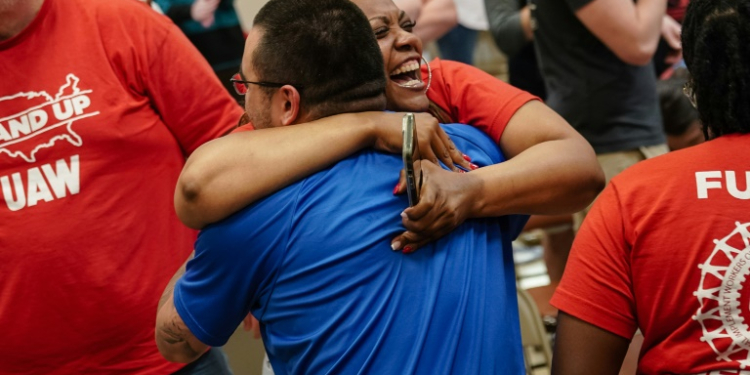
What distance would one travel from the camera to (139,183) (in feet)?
7.36

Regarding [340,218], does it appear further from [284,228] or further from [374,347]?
[374,347]

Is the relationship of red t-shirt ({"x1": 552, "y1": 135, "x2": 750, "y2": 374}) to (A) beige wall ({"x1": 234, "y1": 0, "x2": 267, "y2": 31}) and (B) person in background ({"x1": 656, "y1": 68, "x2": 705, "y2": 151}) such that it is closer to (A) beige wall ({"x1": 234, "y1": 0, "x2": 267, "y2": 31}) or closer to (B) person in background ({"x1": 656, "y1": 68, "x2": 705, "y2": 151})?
(B) person in background ({"x1": 656, "y1": 68, "x2": 705, "y2": 151})

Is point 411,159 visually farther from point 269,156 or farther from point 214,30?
point 214,30

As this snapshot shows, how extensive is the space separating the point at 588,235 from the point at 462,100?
1.36 feet

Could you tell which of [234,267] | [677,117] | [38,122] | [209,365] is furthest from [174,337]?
[677,117]

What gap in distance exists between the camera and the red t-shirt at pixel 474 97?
6.22 feet

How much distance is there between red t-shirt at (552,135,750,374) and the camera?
165 centimetres

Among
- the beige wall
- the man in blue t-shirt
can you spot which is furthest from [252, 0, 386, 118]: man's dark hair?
the beige wall

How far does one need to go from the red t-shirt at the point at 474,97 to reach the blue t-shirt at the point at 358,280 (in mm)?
309

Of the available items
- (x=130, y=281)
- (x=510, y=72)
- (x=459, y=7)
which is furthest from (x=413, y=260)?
(x=459, y=7)

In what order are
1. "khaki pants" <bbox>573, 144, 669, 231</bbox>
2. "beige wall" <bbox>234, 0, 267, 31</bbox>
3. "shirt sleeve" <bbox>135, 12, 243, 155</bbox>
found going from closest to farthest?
"shirt sleeve" <bbox>135, 12, 243, 155</bbox>
"khaki pants" <bbox>573, 144, 669, 231</bbox>
"beige wall" <bbox>234, 0, 267, 31</bbox>

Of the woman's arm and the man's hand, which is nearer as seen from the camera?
the woman's arm

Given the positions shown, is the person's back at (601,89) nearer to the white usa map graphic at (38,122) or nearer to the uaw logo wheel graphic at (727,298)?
the uaw logo wheel graphic at (727,298)

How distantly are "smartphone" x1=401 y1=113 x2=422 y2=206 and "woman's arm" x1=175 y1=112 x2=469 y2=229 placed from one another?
0.05 m
